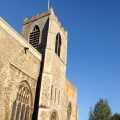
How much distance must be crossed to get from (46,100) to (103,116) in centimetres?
3009

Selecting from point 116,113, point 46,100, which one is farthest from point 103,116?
point 46,100

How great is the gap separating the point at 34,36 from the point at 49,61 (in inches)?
156

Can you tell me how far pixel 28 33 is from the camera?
967 inches

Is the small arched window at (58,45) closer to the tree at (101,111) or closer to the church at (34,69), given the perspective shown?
the church at (34,69)

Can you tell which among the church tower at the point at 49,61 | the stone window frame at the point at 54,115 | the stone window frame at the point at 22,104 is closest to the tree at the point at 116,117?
the church tower at the point at 49,61

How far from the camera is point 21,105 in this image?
59.1ft

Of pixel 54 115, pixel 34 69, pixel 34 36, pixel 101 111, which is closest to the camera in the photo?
pixel 34 69

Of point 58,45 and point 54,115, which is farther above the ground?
point 58,45

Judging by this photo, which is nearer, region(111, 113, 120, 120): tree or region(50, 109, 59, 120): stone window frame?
region(50, 109, 59, 120): stone window frame

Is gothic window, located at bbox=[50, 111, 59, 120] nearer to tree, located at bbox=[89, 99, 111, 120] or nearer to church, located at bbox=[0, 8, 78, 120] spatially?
church, located at bbox=[0, 8, 78, 120]

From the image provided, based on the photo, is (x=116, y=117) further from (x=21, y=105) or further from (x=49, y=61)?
(x=21, y=105)

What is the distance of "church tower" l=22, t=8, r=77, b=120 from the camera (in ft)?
64.3

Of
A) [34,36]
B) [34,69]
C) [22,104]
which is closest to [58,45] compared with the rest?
[34,36]

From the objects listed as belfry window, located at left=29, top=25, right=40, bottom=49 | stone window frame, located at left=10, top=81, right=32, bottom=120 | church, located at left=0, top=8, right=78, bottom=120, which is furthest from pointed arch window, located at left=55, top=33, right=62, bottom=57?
stone window frame, located at left=10, top=81, right=32, bottom=120
